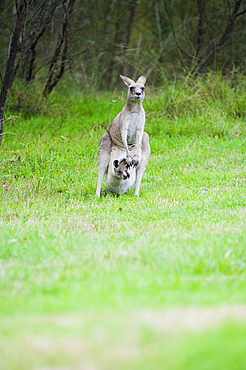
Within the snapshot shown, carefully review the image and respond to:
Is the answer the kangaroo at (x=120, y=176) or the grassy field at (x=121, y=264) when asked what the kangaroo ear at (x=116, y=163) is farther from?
the grassy field at (x=121, y=264)

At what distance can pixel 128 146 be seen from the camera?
7441mm

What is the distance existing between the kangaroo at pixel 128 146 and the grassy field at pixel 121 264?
0.30 m

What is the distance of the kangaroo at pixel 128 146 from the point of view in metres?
7.20

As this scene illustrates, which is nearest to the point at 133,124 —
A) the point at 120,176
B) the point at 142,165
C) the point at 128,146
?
the point at 128,146

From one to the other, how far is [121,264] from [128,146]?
3.84 m

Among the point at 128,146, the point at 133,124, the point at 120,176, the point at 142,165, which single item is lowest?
the point at 120,176

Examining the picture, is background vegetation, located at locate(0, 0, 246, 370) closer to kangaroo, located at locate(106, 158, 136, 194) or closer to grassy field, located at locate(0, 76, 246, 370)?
grassy field, located at locate(0, 76, 246, 370)

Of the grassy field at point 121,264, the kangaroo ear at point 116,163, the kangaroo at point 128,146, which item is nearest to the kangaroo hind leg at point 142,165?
the kangaroo at point 128,146

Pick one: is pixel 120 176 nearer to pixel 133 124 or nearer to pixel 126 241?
pixel 133 124

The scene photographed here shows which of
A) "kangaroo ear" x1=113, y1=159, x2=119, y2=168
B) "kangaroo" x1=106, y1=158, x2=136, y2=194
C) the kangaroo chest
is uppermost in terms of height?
the kangaroo chest

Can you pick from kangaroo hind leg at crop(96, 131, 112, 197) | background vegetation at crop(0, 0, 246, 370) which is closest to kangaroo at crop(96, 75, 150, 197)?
kangaroo hind leg at crop(96, 131, 112, 197)

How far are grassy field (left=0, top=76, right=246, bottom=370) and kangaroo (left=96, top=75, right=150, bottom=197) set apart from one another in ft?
0.98

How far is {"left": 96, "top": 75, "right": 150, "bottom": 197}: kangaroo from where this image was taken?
720 centimetres

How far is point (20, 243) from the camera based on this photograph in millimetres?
4340
